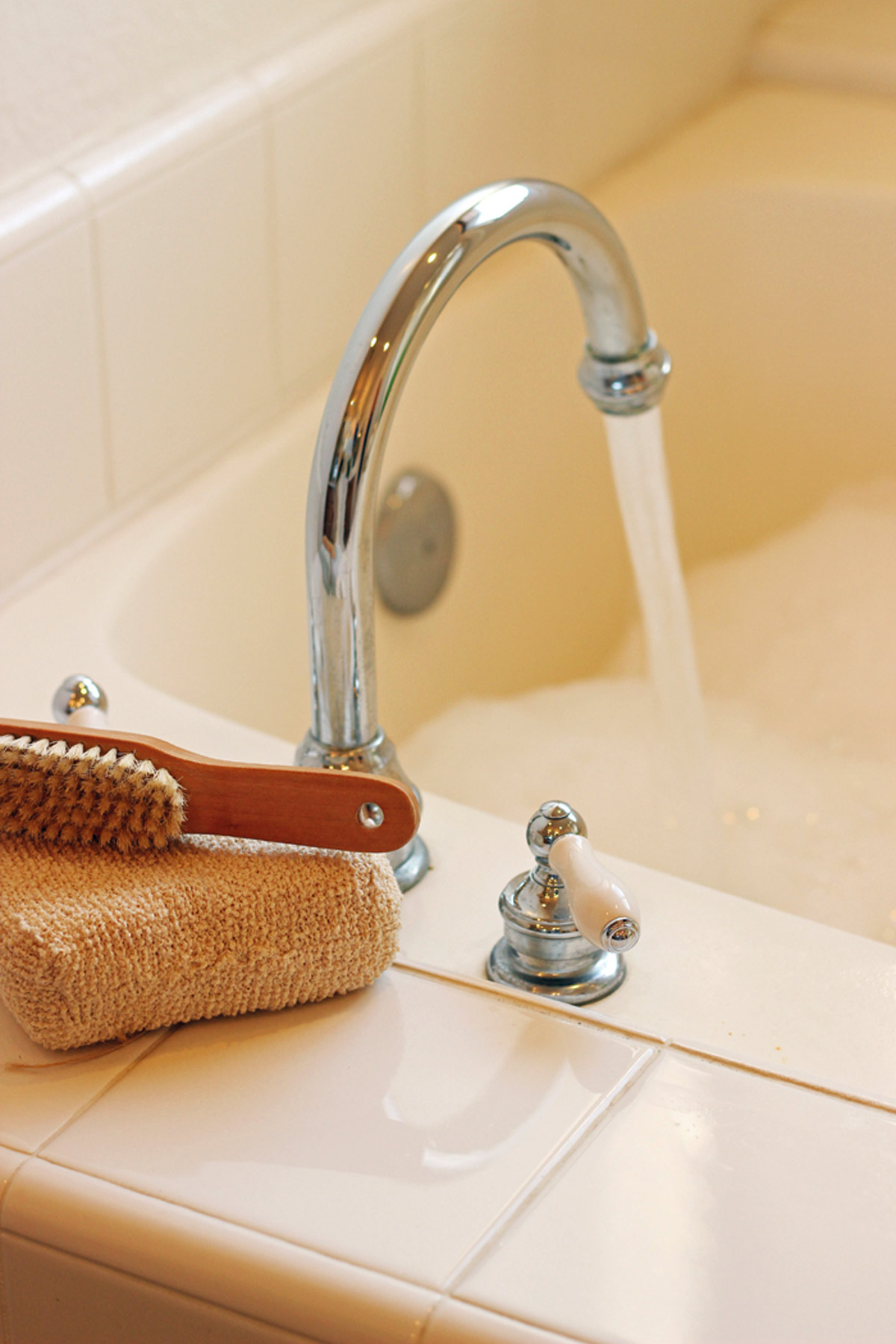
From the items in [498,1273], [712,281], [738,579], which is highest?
[712,281]

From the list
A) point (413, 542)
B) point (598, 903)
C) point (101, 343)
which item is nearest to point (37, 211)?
point (101, 343)

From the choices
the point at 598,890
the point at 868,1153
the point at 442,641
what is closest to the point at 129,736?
the point at 598,890

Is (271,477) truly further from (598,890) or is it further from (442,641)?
(598,890)

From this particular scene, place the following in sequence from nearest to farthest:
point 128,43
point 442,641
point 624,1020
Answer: point 624,1020
point 128,43
point 442,641

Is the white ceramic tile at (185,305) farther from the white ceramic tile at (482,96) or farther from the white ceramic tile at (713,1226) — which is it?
the white ceramic tile at (713,1226)

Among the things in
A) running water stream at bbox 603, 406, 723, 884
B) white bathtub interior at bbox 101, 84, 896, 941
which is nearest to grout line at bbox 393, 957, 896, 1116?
running water stream at bbox 603, 406, 723, 884

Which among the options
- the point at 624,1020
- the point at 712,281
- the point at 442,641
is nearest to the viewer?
the point at 624,1020

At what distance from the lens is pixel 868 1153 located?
518mm

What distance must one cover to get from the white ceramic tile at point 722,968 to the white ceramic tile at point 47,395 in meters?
0.33

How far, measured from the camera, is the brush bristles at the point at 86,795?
0.55 meters

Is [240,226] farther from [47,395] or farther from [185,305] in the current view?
[47,395]

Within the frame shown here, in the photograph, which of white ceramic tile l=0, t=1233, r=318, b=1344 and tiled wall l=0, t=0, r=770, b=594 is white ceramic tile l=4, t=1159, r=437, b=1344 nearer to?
white ceramic tile l=0, t=1233, r=318, b=1344

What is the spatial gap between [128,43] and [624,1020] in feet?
2.09

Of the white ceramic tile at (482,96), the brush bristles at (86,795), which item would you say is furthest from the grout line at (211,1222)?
the white ceramic tile at (482,96)
